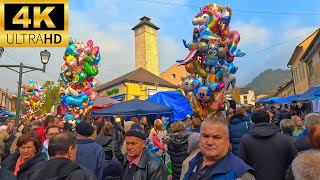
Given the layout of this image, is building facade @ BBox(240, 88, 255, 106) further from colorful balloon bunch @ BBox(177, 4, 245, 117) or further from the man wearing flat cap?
the man wearing flat cap

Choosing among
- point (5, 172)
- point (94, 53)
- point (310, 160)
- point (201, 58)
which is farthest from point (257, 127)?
point (94, 53)

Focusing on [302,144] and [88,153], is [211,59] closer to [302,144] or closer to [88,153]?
[302,144]

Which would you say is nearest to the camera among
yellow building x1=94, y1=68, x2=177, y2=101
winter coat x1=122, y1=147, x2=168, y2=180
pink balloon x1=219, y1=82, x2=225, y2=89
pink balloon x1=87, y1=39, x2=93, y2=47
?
winter coat x1=122, y1=147, x2=168, y2=180

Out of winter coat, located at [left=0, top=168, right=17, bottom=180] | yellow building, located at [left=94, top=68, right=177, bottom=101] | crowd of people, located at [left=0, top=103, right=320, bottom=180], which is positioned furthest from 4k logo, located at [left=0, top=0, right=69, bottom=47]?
yellow building, located at [left=94, top=68, right=177, bottom=101]

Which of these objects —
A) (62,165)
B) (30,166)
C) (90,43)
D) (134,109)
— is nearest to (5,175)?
(30,166)

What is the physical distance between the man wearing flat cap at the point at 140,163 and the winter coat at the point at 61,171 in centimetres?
74

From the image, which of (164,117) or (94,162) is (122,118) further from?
(94,162)

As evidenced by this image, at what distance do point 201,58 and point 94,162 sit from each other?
21.5 ft

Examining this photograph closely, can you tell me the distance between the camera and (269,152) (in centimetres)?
384

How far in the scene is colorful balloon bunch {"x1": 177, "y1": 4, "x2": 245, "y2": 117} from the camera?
922cm

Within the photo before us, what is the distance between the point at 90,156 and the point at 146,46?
4467 centimetres

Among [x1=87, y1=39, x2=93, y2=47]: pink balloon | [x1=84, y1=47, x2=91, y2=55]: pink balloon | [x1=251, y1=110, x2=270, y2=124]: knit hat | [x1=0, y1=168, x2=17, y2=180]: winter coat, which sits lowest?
[x1=0, y1=168, x2=17, y2=180]: winter coat

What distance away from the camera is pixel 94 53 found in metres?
13.8

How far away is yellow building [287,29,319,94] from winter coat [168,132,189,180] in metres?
26.0
